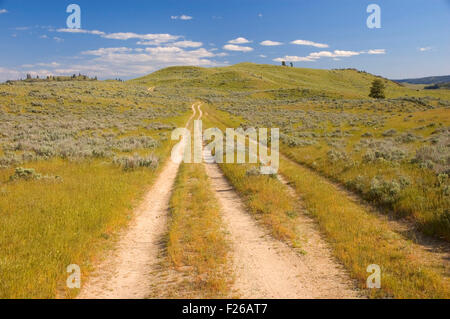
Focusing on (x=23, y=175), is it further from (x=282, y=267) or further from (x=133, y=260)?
(x=282, y=267)

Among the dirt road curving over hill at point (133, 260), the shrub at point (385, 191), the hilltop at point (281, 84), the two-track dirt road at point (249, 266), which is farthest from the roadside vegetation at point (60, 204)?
the hilltop at point (281, 84)

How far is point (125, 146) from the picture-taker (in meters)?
21.3

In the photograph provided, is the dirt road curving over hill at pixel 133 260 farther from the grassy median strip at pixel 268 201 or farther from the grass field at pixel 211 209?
the grassy median strip at pixel 268 201

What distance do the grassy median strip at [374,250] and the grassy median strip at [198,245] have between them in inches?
126

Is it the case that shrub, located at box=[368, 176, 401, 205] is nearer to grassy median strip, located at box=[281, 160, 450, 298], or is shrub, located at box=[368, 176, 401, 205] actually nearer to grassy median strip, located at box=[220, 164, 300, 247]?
grassy median strip, located at box=[281, 160, 450, 298]

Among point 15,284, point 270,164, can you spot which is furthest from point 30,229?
point 270,164

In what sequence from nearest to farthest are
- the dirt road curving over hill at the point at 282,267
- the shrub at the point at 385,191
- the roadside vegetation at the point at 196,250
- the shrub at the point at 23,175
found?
1. the dirt road curving over hill at the point at 282,267
2. the roadside vegetation at the point at 196,250
3. the shrub at the point at 385,191
4. the shrub at the point at 23,175

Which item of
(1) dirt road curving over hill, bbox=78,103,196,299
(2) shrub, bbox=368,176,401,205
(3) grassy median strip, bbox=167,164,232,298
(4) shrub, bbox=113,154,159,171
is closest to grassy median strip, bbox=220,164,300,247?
(3) grassy median strip, bbox=167,164,232,298

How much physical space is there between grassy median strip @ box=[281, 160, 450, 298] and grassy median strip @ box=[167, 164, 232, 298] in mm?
3212

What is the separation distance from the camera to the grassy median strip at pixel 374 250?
18.4ft

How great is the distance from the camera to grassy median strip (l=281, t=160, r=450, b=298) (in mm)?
5609
